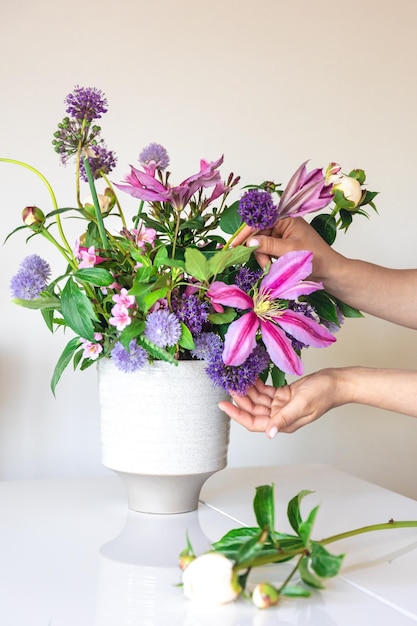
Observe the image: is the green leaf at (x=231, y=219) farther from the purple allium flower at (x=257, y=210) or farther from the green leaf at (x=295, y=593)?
the green leaf at (x=295, y=593)

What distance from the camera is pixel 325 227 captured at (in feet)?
4.25

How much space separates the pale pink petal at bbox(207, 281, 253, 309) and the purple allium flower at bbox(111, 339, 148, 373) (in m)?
0.13

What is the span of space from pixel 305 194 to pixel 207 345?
233 mm

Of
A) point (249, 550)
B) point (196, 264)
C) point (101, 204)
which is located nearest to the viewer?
point (249, 550)

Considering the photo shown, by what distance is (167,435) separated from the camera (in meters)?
1.14

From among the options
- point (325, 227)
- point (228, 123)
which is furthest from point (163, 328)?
point (228, 123)

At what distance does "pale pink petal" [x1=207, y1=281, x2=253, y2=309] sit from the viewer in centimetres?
103

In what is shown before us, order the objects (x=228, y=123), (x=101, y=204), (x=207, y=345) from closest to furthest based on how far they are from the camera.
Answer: (x=207, y=345) < (x=101, y=204) < (x=228, y=123)

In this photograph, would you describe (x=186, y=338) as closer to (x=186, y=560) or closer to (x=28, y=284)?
(x=28, y=284)

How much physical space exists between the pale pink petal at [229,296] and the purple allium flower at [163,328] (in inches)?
2.6

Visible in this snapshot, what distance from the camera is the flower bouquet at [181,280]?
1037mm

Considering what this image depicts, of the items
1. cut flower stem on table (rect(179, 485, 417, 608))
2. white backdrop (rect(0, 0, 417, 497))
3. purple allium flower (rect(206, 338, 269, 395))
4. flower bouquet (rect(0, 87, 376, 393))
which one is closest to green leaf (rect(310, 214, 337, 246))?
flower bouquet (rect(0, 87, 376, 393))

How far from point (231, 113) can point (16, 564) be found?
1.84m

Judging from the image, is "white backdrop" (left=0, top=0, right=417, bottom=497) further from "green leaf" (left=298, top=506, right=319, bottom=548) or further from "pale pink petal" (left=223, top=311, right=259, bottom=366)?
"green leaf" (left=298, top=506, right=319, bottom=548)
